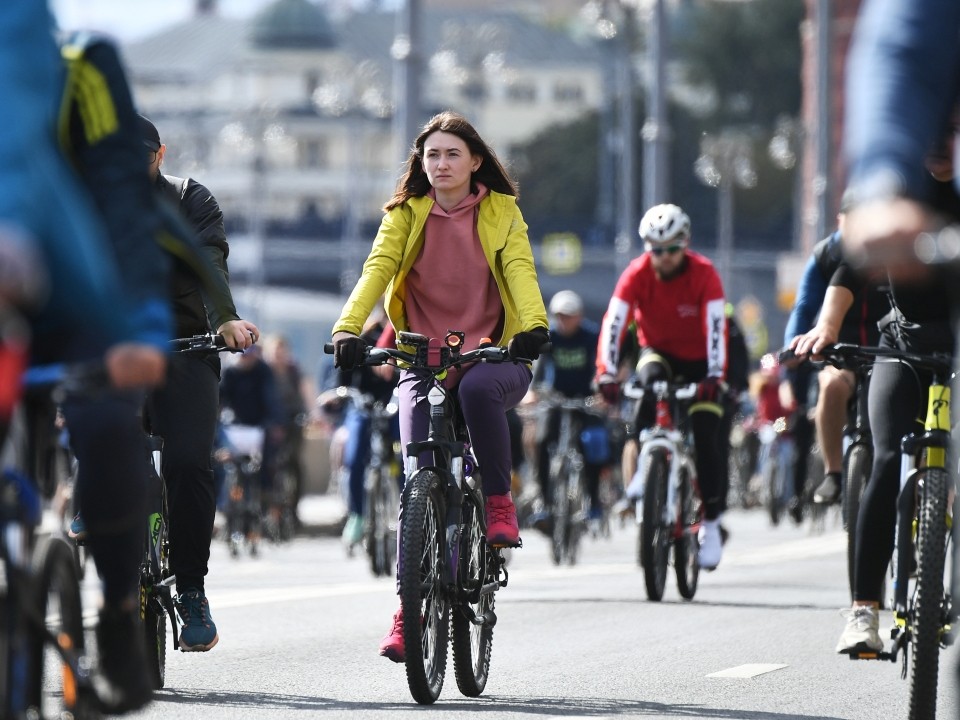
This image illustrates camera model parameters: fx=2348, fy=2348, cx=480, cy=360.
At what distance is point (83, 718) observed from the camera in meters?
4.20

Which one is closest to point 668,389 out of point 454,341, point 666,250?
point 666,250

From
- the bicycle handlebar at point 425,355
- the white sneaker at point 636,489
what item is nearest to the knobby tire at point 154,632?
the bicycle handlebar at point 425,355

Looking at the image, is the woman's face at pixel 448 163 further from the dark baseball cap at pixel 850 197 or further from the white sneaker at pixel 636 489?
the white sneaker at pixel 636 489

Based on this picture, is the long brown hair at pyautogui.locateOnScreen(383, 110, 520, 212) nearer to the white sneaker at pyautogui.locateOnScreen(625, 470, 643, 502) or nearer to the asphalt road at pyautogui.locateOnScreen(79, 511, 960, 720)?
the asphalt road at pyautogui.locateOnScreen(79, 511, 960, 720)

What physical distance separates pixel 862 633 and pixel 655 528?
15.2 feet

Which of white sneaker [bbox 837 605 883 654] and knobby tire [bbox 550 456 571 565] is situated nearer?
white sneaker [bbox 837 605 883 654]

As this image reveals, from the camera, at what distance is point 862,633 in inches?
261

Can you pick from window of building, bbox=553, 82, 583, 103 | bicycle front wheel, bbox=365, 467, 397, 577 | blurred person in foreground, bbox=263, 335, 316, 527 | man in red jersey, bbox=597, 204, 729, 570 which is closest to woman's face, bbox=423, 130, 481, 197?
man in red jersey, bbox=597, 204, 729, 570

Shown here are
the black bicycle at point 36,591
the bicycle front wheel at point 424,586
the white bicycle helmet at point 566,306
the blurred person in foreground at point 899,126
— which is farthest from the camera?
the white bicycle helmet at point 566,306

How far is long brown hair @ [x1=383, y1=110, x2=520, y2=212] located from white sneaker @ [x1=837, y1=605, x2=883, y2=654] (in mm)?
1961

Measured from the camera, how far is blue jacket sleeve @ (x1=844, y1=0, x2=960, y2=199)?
362cm

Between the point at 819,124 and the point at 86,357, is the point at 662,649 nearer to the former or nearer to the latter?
the point at 86,357

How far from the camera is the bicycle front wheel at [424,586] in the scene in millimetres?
6746

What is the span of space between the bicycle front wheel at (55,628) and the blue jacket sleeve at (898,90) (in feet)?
5.23
